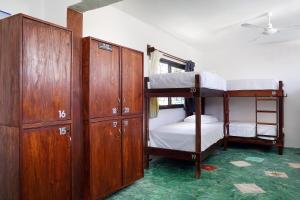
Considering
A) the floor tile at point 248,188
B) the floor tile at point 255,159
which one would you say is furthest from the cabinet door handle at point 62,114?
the floor tile at point 255,159

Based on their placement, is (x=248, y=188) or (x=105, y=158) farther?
(x=248, y=188)

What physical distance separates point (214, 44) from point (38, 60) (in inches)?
181

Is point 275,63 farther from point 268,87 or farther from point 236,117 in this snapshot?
point 236,117

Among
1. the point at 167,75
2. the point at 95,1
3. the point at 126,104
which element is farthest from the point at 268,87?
the point at 95,1

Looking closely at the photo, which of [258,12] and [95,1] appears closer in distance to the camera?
[95,1]

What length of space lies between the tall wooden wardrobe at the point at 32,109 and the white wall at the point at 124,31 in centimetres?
95

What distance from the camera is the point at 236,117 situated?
5.91 m

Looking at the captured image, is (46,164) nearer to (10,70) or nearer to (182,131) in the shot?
(10,70)

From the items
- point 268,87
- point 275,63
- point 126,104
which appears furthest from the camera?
point 275,63

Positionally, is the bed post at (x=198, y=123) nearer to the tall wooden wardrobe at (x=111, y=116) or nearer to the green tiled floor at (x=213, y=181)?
the green tiled floor at (x=213, y=181)

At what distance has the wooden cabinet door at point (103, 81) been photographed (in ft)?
7.80

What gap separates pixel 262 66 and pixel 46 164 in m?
5.43

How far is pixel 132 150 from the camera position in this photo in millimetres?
2943

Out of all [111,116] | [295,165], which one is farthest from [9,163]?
[295,165]
